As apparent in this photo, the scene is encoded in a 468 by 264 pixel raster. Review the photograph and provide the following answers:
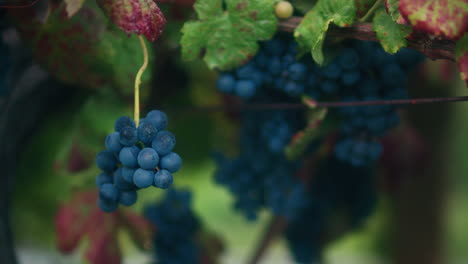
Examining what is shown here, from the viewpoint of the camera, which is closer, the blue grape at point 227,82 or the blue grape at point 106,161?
the blue grape at point 106,161

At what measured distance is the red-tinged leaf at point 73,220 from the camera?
796 mm

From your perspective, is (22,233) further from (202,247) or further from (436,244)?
(436,244)

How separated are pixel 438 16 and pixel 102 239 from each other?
614mm

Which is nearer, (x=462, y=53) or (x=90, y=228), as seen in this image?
(x=462, y=53)

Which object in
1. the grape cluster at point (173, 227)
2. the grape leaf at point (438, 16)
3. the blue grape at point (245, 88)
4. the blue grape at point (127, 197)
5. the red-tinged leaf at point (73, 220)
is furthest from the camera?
the grape cluster at point (173, 227)

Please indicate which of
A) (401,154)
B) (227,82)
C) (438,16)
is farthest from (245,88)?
(401,154)

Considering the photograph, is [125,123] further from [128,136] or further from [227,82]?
[227,82]

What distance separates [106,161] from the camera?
501 mm

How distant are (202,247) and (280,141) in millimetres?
427

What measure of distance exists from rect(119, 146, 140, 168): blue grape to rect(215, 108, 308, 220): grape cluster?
355mm

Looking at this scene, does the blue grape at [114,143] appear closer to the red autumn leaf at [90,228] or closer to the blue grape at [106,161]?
the blue grape at [106,161]

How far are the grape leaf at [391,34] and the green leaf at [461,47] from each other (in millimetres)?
50

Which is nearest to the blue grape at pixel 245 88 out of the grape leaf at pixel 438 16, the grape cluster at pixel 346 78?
the grape cluster at pixel 346 78

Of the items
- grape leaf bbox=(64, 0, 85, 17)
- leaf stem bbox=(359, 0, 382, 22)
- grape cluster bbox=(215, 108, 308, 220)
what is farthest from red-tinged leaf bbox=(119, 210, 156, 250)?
leaf stem bbox=(359, 0, 382, 22)
